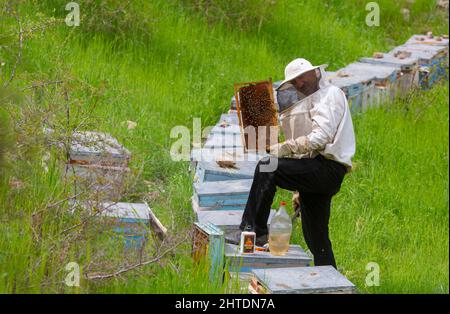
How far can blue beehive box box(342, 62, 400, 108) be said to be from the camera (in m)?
12.9

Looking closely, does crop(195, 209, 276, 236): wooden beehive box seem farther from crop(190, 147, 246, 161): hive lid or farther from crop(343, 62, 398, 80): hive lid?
crop(343, 62, 398, 80): hive lid

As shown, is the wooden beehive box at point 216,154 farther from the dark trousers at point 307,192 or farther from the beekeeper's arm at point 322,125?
the beekeeper's arm at point 322,125

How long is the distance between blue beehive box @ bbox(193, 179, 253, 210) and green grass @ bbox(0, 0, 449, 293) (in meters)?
0.31

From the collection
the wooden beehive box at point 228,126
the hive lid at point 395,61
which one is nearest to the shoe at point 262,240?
the wooden beehive box at point 228,126

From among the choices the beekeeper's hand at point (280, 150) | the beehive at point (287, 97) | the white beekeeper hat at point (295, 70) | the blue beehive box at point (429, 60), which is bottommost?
the blue beehive box at point (429, 60)

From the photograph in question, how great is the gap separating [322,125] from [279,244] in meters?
1.01

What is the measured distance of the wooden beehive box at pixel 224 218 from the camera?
7.80m

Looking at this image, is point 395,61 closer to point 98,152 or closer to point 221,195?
point 221,195

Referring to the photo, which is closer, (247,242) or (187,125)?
(247,242)

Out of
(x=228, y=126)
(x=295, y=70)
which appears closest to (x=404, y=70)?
(x=228, y=126)

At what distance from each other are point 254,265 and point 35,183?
1837 millimetres

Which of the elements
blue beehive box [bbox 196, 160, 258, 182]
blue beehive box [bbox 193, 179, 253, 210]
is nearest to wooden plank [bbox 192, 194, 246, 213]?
blue beehive box [bbox 193, 179, 253, 210]

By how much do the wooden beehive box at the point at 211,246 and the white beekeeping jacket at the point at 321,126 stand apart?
3.13 ft

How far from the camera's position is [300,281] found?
662 centimetres
